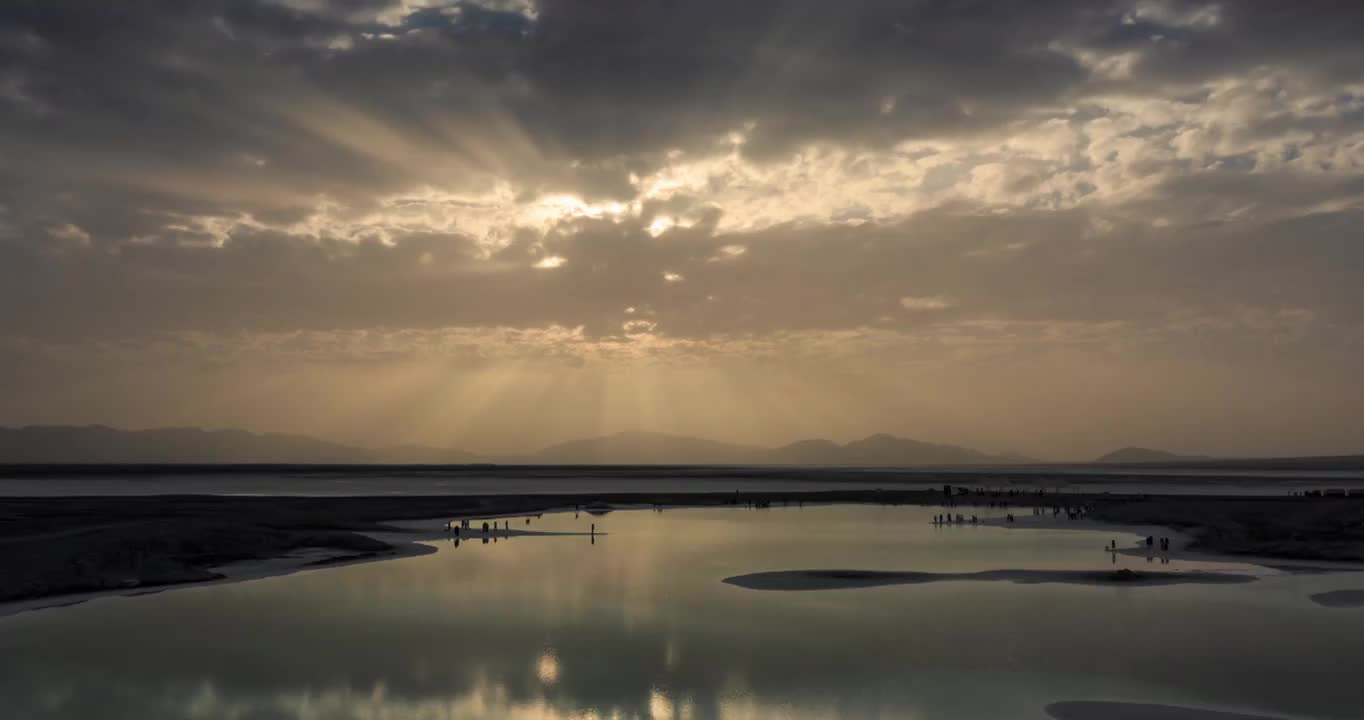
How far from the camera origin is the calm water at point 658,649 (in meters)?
23.3

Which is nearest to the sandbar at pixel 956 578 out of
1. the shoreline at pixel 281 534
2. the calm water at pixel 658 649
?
the calm water at pixel 658 649

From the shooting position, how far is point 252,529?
190ft

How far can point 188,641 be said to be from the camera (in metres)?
30.6

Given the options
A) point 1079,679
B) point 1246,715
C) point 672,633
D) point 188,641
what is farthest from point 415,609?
point 1246,715

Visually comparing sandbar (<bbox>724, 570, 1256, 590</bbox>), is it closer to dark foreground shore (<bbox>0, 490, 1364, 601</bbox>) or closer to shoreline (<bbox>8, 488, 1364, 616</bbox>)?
shoreline (<bbox>8, 488, 1364, 616</bbox>)

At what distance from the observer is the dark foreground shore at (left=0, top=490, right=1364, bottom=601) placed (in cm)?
4241

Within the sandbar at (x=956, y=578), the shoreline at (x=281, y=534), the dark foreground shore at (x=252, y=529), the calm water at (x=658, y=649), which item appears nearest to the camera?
the calm water at (x=658, y=649)

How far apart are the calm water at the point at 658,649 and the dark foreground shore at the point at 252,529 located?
12.3 ft

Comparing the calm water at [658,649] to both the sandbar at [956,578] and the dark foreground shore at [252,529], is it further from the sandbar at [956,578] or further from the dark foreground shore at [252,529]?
the dark foreground shore at [252,529]

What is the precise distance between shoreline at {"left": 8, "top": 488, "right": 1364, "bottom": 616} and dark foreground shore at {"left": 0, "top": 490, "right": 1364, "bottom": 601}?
0.09 metres

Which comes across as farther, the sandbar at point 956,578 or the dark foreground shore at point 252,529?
the sandbar at point 956,578

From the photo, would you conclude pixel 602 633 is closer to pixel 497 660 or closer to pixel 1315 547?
pixel 497 660

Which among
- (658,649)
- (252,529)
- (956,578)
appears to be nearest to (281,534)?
(252,529)

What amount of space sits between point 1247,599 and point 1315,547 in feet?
68.0
